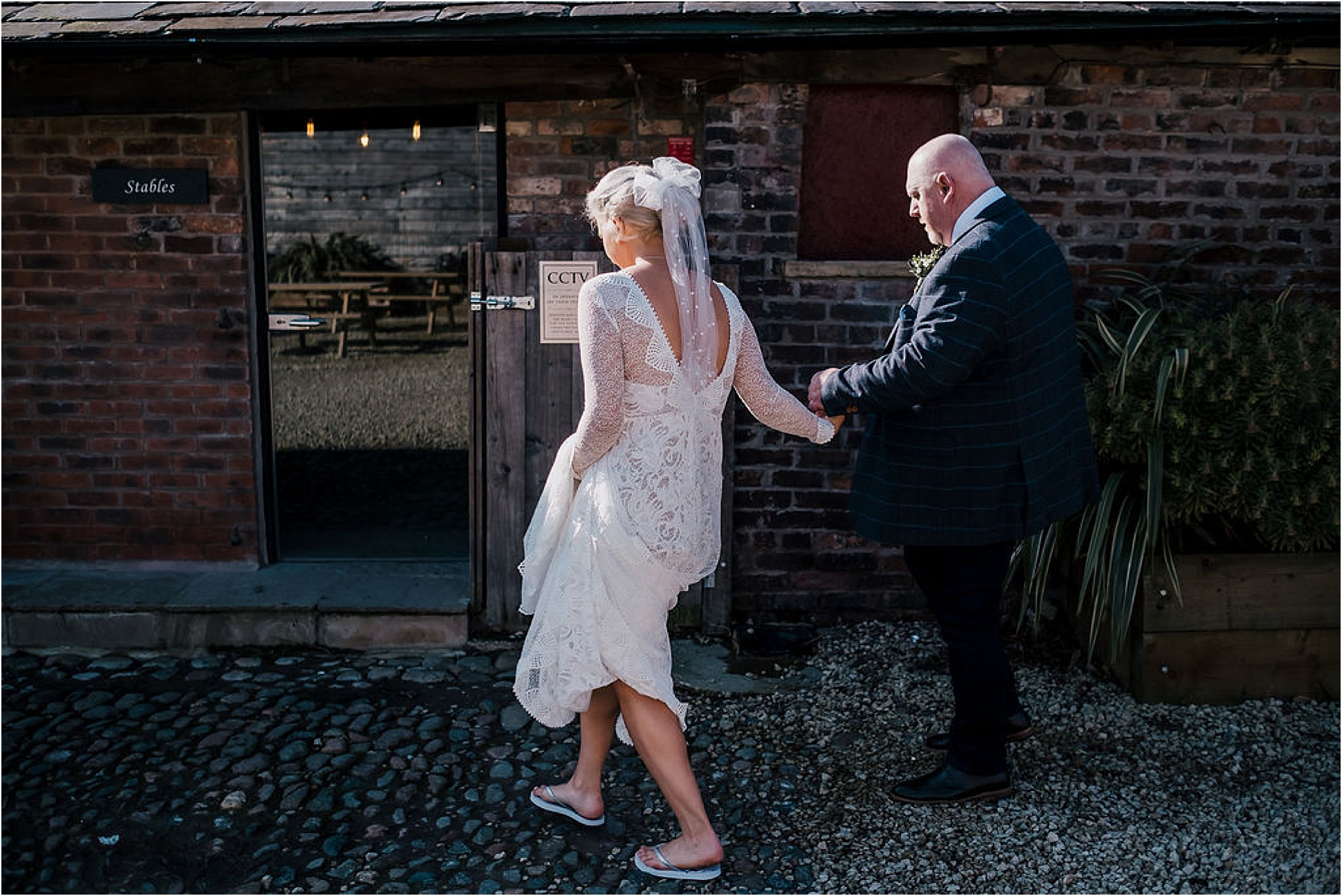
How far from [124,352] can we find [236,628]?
139 centimetres

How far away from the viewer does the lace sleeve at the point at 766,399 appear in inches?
130

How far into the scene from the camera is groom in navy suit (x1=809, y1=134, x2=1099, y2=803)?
3.28 metres

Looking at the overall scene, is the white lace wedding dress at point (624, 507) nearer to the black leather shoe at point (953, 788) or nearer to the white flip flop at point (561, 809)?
the white flip flop at point (561, 809)

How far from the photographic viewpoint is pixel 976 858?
3.32 m

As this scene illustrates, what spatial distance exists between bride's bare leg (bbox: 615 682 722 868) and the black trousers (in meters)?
0.88

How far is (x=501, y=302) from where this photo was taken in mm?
4766

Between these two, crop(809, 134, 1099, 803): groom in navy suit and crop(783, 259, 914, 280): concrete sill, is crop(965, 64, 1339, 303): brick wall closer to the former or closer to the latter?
crop(783, 259, 914, 280): concrete sill

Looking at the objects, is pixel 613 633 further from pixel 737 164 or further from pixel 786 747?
pixel 737 164

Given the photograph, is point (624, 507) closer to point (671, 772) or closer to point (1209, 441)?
point (671, 772)

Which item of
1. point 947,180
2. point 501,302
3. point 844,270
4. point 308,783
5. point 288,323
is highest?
point 947,180

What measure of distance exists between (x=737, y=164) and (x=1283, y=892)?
3.15 m

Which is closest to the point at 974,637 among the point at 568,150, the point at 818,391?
the point at 818,391

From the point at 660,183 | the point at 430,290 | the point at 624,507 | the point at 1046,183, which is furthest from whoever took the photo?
the point at 430,290

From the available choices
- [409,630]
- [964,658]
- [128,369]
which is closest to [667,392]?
[964,658]
